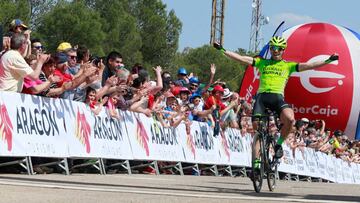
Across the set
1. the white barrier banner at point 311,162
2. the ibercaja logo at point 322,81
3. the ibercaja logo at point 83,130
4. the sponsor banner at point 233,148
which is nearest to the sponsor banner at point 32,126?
the ibercaja logo at point 83,130

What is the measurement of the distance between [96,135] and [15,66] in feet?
10.6

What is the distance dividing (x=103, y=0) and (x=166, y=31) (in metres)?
11.0

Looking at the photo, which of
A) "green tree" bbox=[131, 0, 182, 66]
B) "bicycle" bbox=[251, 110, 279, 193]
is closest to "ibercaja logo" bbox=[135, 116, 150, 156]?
"bicycle" bbox=[251, 110, 279, 193]

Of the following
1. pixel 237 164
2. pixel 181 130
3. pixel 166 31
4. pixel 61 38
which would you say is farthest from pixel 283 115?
pixel 166 31

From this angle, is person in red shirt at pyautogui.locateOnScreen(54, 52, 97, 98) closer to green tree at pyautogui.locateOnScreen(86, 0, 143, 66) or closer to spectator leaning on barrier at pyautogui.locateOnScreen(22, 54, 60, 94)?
spectator leaning on barrier at pyautogui.locateOnScreen(22, 54, 60, 94)

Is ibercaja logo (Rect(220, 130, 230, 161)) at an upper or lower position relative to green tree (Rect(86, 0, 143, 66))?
lower

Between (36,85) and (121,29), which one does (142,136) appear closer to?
(36,85)

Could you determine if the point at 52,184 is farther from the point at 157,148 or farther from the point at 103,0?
the point at 103,0

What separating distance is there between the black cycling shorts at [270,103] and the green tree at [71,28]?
59159 mm

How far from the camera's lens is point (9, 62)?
13430mm

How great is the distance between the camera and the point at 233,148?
81.5ft

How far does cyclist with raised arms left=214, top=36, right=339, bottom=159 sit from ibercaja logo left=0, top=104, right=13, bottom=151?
11.7 feet

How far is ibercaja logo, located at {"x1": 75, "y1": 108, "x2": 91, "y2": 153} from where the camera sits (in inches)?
615

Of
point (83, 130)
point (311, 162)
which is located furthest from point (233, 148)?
point (83, 130)
